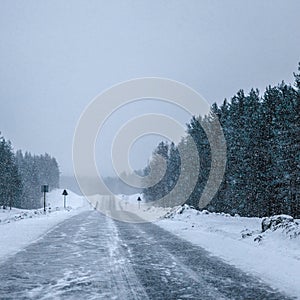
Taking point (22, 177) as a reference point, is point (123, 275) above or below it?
below

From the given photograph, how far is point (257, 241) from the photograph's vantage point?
13.6m

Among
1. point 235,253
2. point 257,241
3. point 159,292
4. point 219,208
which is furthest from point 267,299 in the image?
point 219,208

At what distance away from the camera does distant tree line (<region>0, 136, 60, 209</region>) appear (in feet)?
230

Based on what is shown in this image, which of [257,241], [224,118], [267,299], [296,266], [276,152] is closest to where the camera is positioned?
[267,299]

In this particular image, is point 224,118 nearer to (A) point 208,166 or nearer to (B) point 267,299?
(A) point 208,166

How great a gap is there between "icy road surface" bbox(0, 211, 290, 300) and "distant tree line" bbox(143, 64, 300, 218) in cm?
2035

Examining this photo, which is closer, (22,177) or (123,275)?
(123,275)

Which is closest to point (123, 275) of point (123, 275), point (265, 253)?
point (123, 275)

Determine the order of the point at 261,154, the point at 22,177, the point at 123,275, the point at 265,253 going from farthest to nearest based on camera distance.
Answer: the point at 22,177 → the point at 261,154 → the point at 265,253 → the point at 123,275

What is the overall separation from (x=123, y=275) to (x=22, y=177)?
352 ft

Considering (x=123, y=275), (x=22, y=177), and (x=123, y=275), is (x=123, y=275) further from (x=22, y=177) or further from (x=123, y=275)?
(x=22, y=177)

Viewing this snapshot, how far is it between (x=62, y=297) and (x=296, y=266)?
5.50 m

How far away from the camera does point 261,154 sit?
33406 mm

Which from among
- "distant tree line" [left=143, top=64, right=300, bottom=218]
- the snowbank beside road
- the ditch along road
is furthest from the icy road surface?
"distant tree line" [left=143, top=64, right=300, bottom=218]
